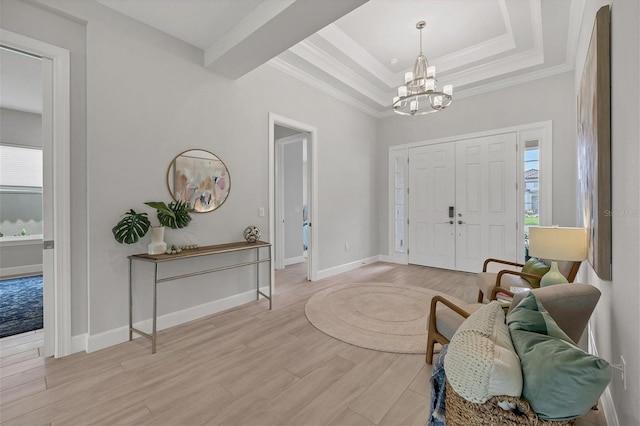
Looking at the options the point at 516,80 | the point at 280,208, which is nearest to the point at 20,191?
the point at 280,208

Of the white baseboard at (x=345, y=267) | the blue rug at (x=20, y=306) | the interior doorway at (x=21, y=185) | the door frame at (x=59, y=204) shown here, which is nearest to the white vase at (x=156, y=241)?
the door frame at (x=59, y=204)

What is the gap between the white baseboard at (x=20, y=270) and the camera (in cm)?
486

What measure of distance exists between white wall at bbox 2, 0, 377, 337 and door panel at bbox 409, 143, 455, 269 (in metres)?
2.61

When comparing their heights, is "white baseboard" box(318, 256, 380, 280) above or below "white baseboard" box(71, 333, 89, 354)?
above

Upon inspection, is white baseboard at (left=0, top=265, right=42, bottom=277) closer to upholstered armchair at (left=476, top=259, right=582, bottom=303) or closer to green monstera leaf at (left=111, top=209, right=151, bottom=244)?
green monstera leaf at (left=111, top=209, right=151, bottom=244)

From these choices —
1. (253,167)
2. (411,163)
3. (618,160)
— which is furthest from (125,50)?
(411,163)

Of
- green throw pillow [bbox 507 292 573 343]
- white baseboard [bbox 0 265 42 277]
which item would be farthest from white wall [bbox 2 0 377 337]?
white baseboard [bbox 0 265 42 277]

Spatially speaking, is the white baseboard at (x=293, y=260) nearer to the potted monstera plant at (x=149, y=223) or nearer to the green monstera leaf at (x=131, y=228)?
the potted monstera plant at (x=149, y=223)

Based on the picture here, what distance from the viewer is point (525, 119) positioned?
4371 millimetres

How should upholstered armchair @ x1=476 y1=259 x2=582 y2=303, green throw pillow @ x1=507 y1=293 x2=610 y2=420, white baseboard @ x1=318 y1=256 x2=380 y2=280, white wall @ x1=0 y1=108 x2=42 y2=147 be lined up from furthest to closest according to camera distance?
1. white wall @ x1=0 y1=108 x2=42 y2=147
2. white baseboard @ x1=318 y1=256 x2=380 y2=280
3. upholstered armchair @ x1=476 y1=259 x2=582 y2=303
4. green throw pillow @ x1=507 y1=293 x2=610 y2=420

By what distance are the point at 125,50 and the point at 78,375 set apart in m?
2.82

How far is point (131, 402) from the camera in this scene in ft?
5.94

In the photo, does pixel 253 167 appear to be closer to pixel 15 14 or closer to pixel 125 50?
pixel 125 50

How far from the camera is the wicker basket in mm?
958
